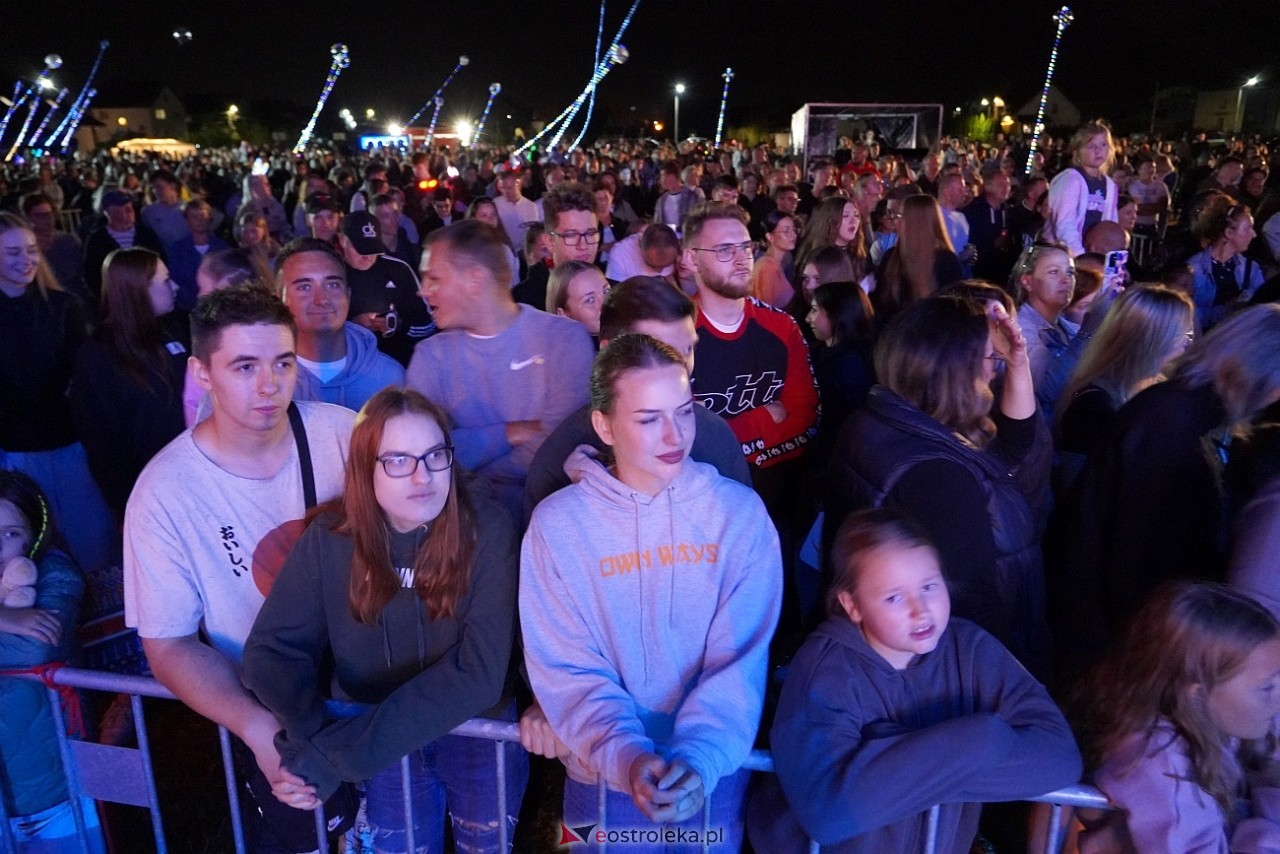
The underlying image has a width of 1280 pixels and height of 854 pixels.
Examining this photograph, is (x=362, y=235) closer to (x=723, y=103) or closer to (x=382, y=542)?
(x=382, y=542)

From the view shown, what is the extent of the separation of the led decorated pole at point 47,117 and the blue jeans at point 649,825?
5529cm

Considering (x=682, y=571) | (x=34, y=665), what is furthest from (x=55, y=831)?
(x=682, y=571)

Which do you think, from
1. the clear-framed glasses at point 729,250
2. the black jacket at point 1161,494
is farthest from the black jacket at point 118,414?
the black jacket at point 1161,494

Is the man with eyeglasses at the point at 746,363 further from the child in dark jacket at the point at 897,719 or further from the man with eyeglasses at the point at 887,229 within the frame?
the man with eyeglasses at the point at 887,229

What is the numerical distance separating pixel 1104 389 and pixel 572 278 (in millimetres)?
2559

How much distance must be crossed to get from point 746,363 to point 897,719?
6.31 ft

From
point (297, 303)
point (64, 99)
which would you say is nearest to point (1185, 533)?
point (297, 303)

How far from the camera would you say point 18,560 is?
256 centimetres

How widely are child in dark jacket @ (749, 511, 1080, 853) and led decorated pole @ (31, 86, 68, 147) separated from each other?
183ft

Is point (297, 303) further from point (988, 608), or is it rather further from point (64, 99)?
point (64, 99)

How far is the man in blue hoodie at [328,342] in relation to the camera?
3.52 metres

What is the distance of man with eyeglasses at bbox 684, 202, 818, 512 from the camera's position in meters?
3.69

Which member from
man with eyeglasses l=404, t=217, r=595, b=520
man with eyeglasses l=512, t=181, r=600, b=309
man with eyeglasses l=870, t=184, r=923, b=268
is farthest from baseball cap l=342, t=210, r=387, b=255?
man with eyeglasses l=870, t=184, r=923, b=268

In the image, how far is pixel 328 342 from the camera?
3590mm
